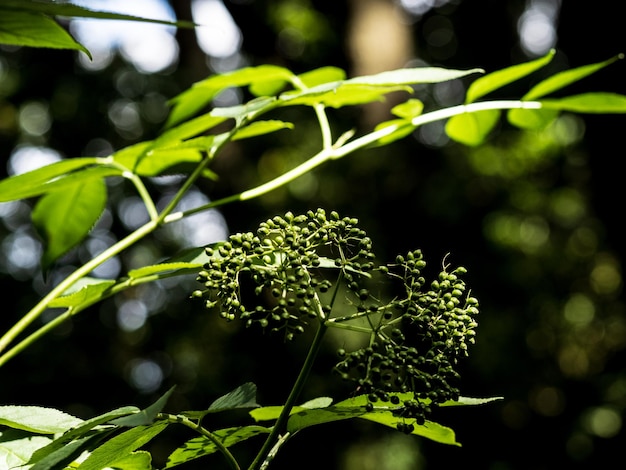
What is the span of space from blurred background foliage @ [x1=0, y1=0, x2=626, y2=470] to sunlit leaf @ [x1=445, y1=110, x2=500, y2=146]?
3226mm

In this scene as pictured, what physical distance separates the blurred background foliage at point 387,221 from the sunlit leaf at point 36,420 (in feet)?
11.9

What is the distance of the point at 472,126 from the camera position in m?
1.06

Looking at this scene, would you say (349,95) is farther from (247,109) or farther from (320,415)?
(320,415)

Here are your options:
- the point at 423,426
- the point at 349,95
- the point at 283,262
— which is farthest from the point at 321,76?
the point at 423,426

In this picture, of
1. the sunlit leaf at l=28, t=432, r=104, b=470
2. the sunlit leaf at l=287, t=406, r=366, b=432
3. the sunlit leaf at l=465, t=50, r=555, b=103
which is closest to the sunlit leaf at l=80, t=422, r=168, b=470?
the sunlit leaf at l=28, t=432, r=104, b=470

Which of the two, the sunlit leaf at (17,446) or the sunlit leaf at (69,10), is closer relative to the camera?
the sunlit leaf at (69,10)

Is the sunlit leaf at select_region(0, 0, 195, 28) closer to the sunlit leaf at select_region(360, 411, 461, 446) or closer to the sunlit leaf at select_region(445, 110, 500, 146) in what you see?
the sunlit leaf at select_region(360, 411, 461, 446)

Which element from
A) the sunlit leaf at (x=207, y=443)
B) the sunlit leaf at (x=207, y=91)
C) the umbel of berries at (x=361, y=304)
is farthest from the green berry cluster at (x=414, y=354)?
the sunlit leaf at (x=207, y=91)

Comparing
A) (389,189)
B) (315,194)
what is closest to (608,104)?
(389,189)

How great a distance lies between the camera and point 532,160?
653 cm

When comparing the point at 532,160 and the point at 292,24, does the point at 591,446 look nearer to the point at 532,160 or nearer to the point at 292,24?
the point at 532,160

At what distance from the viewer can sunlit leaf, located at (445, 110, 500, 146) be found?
1.05 m

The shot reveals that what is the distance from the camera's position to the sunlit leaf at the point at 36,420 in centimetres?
60

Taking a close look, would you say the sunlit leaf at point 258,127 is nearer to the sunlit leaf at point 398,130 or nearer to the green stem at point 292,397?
the sunlit leaf at point 398,130
